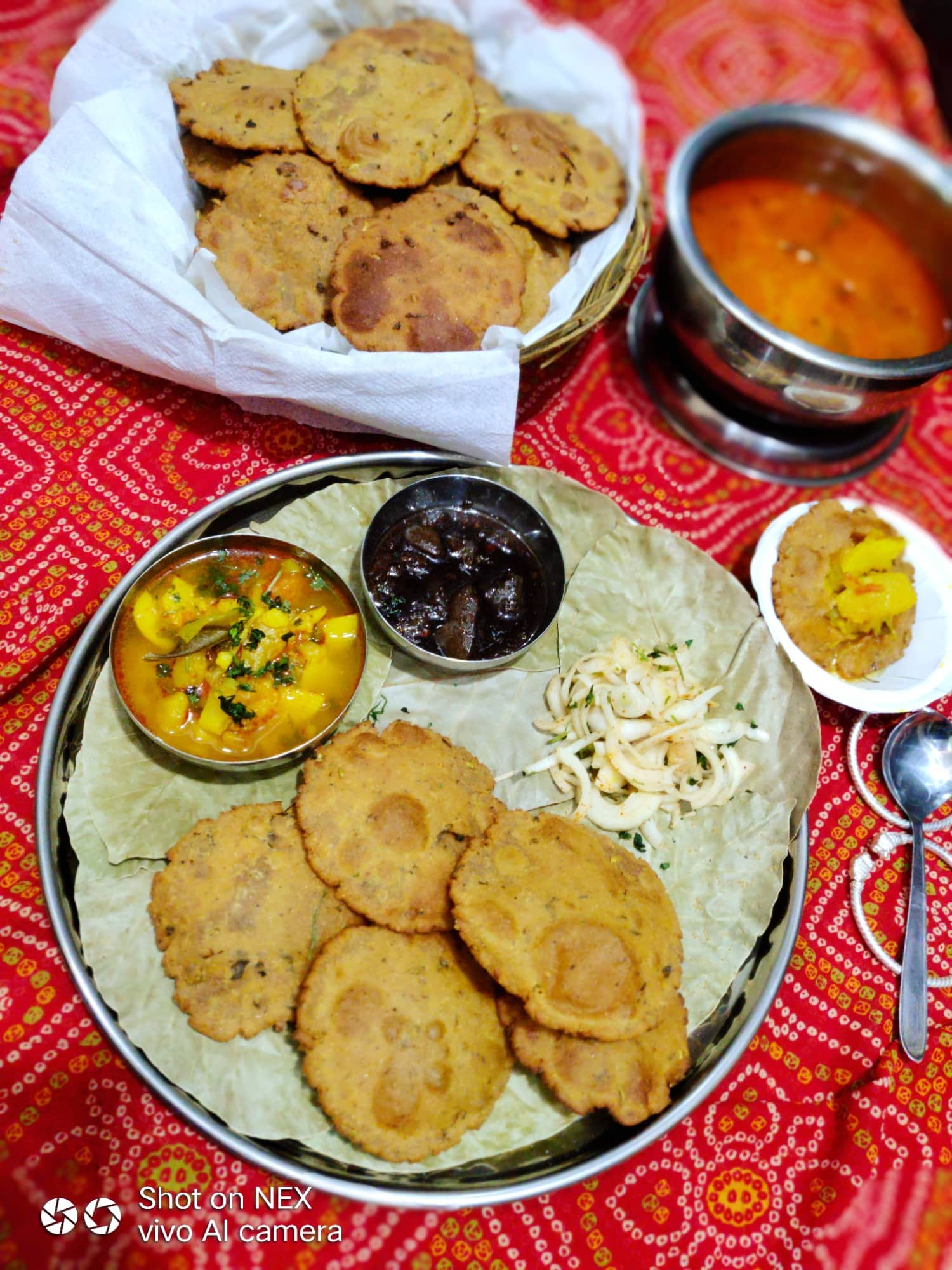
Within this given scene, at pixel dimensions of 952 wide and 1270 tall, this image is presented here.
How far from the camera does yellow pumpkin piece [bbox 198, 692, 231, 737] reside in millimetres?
3107

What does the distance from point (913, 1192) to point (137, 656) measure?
339 centimetres

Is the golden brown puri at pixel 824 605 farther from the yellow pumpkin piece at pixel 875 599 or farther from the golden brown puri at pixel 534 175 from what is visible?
the golden brown puri at pixel 534 175

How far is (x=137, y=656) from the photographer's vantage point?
10.4 feet

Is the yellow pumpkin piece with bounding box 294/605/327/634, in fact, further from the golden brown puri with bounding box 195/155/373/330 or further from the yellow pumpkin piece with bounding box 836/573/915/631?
the yellow pumpkin piece with bounding box 836/573/915/631

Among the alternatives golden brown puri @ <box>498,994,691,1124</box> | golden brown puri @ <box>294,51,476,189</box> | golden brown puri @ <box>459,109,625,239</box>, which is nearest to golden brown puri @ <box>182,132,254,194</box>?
golden brown puri @ <box>294,51,476,189</box>

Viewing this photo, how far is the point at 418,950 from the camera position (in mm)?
2986

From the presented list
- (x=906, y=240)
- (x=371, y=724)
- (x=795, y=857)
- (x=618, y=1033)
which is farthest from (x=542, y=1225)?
(x=906, y=240)

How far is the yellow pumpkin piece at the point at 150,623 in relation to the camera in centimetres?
319

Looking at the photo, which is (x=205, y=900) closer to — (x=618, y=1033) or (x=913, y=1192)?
(x=618, y=1033)

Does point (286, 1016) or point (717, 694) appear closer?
point (286, 1016)

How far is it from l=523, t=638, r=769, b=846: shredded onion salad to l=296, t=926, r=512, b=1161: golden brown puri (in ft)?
2.76

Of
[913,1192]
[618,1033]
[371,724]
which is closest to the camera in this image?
[618,1033]

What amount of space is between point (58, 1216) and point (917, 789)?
347 cm

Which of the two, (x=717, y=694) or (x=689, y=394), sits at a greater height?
(x=689, y=394)
